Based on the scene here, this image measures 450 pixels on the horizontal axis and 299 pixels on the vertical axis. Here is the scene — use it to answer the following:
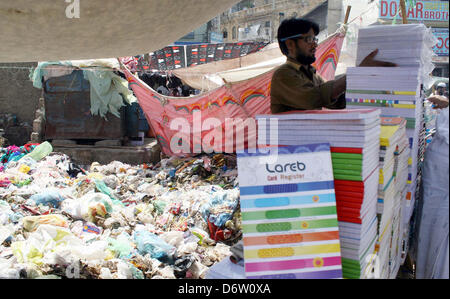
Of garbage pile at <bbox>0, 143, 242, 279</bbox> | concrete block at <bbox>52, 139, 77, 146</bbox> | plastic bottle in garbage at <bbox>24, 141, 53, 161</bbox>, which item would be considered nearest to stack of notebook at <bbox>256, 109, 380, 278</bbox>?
garbage pile at <bbox>0, 143, 242, 279</bbox>

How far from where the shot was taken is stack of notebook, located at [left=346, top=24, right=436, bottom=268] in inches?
68.9

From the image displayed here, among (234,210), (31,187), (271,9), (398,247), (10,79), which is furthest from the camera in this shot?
(271,9)

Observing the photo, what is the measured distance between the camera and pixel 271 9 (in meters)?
27.4

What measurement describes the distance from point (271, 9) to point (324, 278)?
2846 cm

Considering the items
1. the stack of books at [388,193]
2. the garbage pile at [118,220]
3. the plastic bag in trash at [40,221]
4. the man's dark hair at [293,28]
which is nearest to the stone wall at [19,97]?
the garbage pile at [118,220]

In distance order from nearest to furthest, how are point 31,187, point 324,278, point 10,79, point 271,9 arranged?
point 324,278
point 31,187
point 10,79
point 271,9

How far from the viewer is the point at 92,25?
233 centimetres

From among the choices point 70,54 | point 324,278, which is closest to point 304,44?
point 324,278

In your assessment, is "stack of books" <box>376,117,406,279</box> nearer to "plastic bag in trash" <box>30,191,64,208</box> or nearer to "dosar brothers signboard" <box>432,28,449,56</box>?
"dosar brothers signboard" <box>432,28,449,56</box>

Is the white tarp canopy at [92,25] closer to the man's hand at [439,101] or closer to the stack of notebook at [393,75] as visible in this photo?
the stack of notebook at [393,75]

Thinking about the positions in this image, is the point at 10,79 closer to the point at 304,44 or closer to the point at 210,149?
the point at 210,149

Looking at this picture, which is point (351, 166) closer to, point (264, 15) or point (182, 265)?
point (182, 265)

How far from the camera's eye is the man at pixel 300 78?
1.86m

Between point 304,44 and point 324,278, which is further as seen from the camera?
point 304,44
